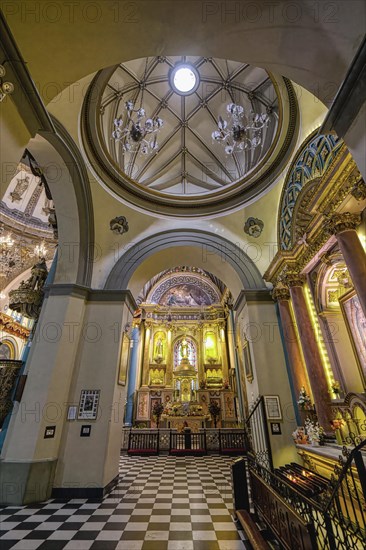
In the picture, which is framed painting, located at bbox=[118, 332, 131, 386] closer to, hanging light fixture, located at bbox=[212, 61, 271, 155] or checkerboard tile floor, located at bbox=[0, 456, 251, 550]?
checkerboard tile floor, located at bbox=[0, 456, 251, 550]

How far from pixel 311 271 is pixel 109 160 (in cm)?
604

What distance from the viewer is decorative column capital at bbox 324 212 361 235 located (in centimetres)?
439

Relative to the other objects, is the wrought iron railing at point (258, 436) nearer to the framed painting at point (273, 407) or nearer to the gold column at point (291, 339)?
the framed painting at point (273, 407)

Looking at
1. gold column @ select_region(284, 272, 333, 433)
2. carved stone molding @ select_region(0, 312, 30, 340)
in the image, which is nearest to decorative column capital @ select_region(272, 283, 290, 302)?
gold column @ select_region(284, 272, 333, 433)

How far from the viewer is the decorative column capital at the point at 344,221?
4.39 meters

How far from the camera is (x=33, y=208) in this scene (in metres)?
14.3

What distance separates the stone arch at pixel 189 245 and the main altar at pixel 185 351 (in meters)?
8.80

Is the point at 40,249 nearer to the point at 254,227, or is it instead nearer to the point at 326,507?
the point at 254,227

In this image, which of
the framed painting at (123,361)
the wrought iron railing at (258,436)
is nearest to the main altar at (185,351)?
the wrought iron railing at (258,436)

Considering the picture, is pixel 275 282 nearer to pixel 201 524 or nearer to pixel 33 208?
pixel 201 524

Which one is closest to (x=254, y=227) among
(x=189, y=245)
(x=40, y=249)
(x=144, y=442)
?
(x=189, y=245)

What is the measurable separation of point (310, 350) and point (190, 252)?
15.1 feet

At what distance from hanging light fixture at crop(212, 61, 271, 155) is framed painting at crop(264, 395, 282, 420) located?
6557 mm

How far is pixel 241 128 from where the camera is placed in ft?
23.6
